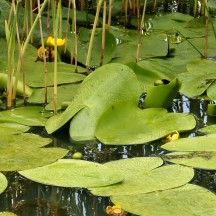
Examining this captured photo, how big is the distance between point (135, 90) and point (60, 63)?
2.11 ft

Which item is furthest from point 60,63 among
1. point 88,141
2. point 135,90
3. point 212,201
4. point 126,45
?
point 212,201

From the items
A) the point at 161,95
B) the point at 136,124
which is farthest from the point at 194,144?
the point at 161,95

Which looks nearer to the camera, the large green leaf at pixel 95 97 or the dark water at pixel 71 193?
the dark water at pixel 71 193

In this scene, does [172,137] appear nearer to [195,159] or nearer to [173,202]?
[195,159]

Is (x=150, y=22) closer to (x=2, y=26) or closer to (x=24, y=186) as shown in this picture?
(x=2, y=26)

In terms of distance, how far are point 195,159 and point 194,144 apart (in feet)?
0.37

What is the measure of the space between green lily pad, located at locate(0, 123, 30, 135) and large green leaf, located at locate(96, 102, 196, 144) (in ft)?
0.87

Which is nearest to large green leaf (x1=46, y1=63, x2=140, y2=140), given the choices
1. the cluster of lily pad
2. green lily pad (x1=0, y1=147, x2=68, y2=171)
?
the cluster of lily pad

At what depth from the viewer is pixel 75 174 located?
1854 mm

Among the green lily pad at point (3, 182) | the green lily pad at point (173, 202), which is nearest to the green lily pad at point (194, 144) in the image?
the green lily pad at point (173, 202)

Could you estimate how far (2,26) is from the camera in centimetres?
318

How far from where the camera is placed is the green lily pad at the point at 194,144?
6.64ft

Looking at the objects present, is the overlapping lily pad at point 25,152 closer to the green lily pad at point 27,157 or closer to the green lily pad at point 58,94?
the green lily pad at point 27,157

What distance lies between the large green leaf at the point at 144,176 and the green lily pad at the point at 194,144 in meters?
0.12
